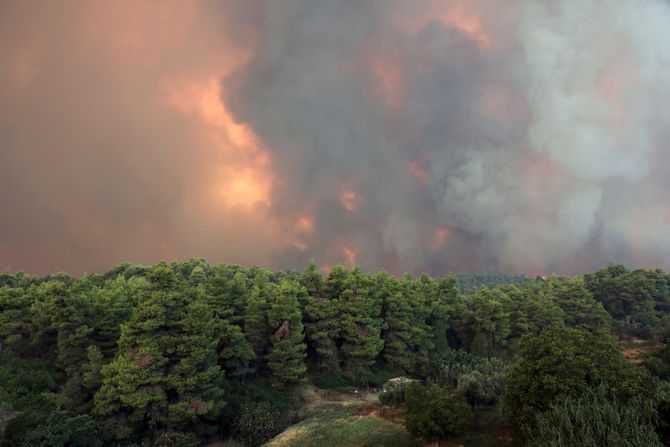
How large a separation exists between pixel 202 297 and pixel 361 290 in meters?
24.1

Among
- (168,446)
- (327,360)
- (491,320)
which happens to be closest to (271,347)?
(327,360)

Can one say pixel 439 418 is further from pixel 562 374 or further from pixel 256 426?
pixel 256 426

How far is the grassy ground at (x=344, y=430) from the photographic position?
112ft

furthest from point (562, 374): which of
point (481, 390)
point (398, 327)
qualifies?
point (398, 327)

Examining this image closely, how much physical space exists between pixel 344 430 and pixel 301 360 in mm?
15321

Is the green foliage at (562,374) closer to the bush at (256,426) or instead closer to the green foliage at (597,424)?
the green foliage at (597,424)

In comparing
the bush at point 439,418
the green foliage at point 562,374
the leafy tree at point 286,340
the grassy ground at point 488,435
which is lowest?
the grassy ground at point 488,435

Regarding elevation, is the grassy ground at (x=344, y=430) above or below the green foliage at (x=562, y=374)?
below

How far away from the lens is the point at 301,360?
51656 millimetres

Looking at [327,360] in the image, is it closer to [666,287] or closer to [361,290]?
[361,290]

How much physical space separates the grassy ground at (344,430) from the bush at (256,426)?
1.46 metres

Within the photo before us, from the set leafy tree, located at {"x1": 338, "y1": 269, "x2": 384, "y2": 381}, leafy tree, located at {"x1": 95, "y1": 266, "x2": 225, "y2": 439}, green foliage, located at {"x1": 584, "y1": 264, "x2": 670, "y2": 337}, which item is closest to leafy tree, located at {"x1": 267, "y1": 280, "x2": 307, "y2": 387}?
leafy tree, located at {"x1": 338, "y1": 269, "x2": 384, "y2": 381}

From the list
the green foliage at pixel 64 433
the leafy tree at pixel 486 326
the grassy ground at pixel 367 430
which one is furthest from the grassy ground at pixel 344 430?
the leafy tree at pixel 486 326

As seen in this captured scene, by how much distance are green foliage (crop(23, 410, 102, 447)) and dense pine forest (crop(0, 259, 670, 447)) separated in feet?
0.35
